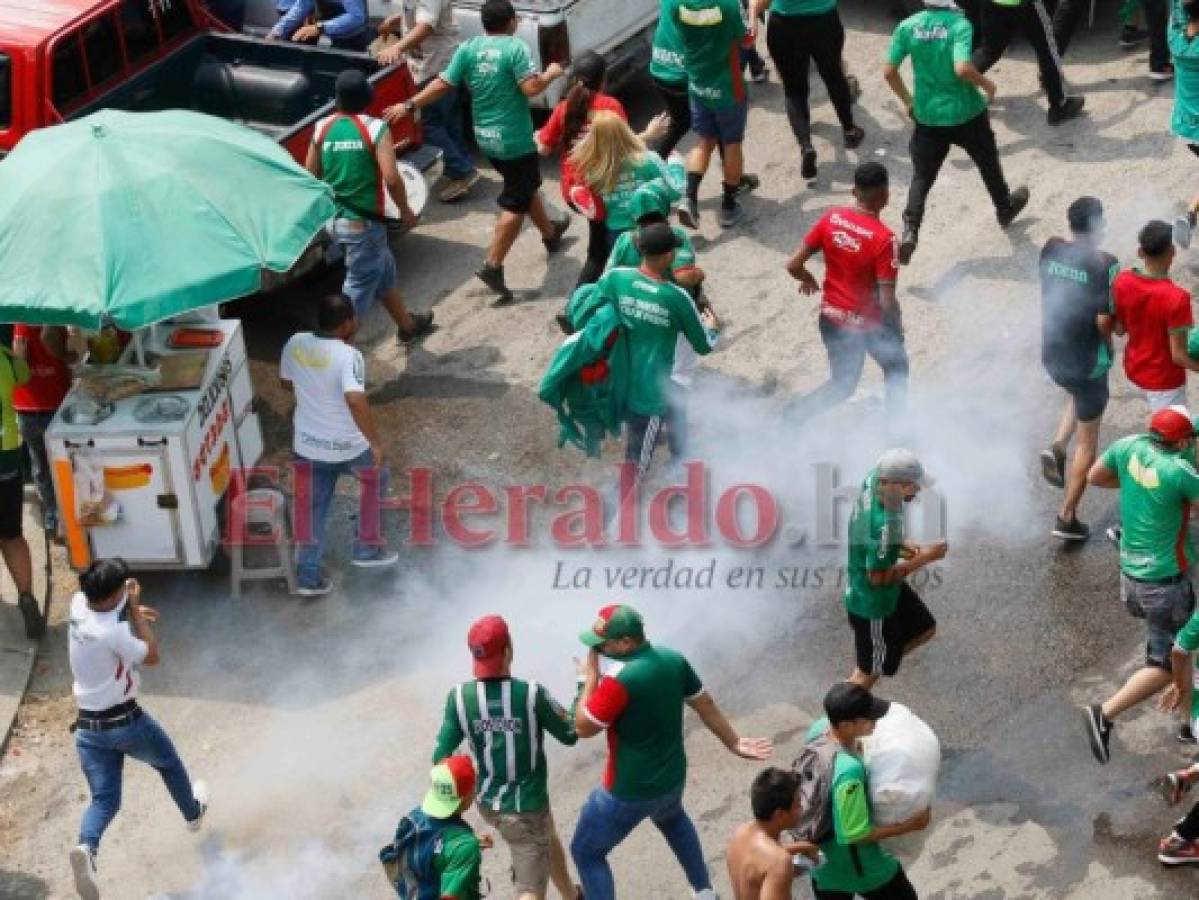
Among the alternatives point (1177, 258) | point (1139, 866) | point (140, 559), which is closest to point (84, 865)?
point (140, 559)

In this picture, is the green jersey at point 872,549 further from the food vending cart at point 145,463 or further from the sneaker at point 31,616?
the sneaker at point 31,616

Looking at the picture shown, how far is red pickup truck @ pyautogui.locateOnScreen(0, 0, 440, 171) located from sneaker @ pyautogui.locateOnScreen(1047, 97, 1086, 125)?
405 centimetres

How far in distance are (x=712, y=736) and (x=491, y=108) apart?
4.83 metres

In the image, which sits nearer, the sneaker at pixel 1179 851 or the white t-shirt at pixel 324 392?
the sneaker at pixel 1179 851

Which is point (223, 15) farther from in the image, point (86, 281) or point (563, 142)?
point (86, 281)

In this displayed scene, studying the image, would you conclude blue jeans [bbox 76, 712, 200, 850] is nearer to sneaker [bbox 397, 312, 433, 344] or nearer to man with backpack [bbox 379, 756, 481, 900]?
man with backpack [bbox 379, 756, 481, 900]

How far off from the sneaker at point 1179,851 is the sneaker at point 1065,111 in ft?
22.1

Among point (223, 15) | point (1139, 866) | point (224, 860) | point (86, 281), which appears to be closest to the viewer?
point (1139, 866)

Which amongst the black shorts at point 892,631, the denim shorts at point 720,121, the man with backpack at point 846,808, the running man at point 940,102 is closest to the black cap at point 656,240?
the black shorts at point 892,631

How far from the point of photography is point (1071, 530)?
414 inches

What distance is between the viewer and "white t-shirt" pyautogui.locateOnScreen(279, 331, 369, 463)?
34.7ft

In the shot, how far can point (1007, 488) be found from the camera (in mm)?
11008

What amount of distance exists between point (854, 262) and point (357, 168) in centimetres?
309

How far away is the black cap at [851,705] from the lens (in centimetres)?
745
